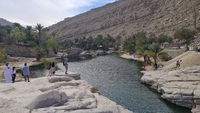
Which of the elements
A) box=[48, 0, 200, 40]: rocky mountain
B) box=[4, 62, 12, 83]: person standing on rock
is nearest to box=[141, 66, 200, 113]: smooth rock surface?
box=[4, 62, 12, 83]: person standing on rock

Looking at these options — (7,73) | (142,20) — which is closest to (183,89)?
(7,73)

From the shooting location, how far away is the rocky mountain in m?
66.9

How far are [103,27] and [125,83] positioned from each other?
340ft

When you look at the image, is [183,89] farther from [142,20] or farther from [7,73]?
[142,20]

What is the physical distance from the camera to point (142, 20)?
95.0m

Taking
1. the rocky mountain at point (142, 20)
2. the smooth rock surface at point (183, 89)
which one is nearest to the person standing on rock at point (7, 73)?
the smooth rock surface at point (183, 89)

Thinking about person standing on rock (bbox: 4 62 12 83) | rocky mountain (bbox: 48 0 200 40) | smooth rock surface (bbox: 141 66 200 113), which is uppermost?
rocky mountain (bbox: 48 0 200 40)

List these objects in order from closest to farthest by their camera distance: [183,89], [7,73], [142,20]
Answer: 1. [183,89]
2. [7,73]
3. [142,20]

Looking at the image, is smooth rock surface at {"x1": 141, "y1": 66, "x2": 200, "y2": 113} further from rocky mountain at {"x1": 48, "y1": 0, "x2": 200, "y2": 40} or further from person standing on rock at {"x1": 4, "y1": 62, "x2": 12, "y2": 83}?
rocky mountain at {"x1": 48, "y1": 0, "x2": 200, "y2": 40}

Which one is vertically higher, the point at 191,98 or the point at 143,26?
the point at 143,26

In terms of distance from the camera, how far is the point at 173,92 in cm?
1109

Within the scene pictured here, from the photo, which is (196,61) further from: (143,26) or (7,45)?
(143,26)

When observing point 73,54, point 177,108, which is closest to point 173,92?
point 177,108

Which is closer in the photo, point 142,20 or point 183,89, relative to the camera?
point 183,89
